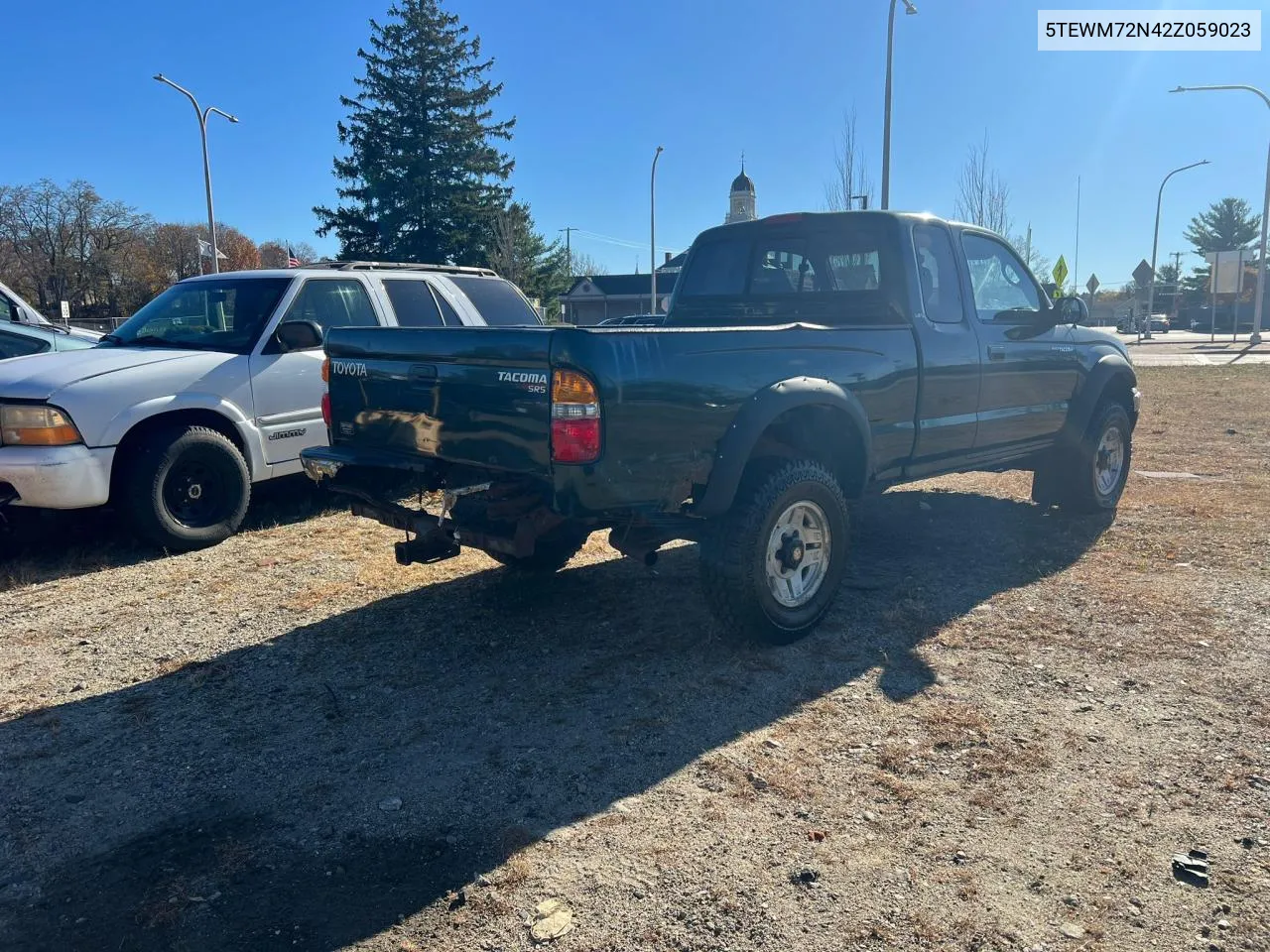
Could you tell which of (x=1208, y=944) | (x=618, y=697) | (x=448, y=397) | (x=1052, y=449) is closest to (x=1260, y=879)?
(x=1208, y=944)

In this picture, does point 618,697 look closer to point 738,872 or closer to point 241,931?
point 738,872

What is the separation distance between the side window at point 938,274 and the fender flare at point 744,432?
1.36 meters

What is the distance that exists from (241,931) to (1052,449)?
5.96 meters

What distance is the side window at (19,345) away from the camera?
8625 millimetres

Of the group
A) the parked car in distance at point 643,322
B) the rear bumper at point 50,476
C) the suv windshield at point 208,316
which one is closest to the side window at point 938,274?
the parked car in distance at point 643,322

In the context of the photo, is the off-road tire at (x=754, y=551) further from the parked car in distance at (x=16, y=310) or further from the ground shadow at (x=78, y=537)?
the parked car in distance at (x=16, y=310)

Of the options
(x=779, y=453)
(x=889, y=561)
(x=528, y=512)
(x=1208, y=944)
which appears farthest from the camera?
(x=889, y=561)

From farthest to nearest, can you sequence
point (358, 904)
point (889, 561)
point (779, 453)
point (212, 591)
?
1. point (889, 561)
2. point (212, 591)
3. point (779, 453)
4. point (358, 904)

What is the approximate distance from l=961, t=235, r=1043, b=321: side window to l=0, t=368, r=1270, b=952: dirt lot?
1.60 m

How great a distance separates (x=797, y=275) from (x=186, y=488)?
4.21m

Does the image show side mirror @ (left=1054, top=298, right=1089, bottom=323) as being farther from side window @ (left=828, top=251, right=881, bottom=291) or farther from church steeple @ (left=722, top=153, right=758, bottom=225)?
church steeple @ (left=722, top=153, right=758, bottom=225)

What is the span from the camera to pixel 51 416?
18.1 feet

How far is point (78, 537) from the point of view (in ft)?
21.5

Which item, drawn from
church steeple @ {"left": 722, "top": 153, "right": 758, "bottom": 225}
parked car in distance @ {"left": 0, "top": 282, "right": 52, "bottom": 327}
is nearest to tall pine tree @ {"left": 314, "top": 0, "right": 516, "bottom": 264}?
church steeple @ {"left": 722, "top": 153, "right": 758, "bottom": 225}
